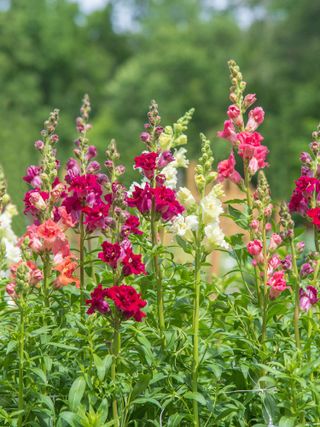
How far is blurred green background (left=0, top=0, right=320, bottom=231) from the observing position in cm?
2945

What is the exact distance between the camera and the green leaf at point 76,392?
3.41 m

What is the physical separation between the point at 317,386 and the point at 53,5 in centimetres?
5244

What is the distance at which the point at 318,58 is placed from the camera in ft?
95.9

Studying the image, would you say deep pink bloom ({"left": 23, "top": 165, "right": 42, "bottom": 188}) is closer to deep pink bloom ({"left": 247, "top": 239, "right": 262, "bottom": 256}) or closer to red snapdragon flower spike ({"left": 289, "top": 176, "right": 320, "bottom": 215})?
deep pink bloom ({"left": 247, "top": 239, "right": 262, "bottom": 256})

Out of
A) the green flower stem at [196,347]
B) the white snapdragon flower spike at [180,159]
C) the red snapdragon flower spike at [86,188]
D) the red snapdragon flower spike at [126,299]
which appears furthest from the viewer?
the white snapdragon flower spike at [180,159]

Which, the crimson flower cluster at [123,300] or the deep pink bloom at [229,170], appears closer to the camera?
the crimson flower cluster at [123,300]

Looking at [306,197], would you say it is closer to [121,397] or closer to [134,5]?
[121,397]

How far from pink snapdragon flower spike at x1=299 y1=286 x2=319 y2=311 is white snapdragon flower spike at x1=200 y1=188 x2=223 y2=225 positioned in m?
0.50

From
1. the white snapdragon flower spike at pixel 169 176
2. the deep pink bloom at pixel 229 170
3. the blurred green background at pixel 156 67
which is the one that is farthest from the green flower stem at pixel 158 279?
the blurred green background at pixel 156 67

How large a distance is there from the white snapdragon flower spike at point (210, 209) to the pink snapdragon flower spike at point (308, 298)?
0.50 meters

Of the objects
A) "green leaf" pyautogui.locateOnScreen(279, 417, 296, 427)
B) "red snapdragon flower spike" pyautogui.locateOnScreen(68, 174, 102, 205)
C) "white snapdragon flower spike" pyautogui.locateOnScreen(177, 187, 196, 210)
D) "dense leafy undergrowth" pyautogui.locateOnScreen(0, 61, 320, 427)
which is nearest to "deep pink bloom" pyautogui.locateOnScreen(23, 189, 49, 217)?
"dense leafy undergrowth" pyautogui.locateOnScreen(0, 61, 320, 427)

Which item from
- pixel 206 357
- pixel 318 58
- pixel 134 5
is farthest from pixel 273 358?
pixel 134 5

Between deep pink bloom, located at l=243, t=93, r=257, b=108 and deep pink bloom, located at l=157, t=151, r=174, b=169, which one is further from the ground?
deep pink bloom, located at l=243, t=93, r=257, b=108

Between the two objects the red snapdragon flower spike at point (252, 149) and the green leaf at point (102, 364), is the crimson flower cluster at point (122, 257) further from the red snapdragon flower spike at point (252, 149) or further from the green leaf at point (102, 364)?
the red snapdragon flower spike at point (252, 149)
